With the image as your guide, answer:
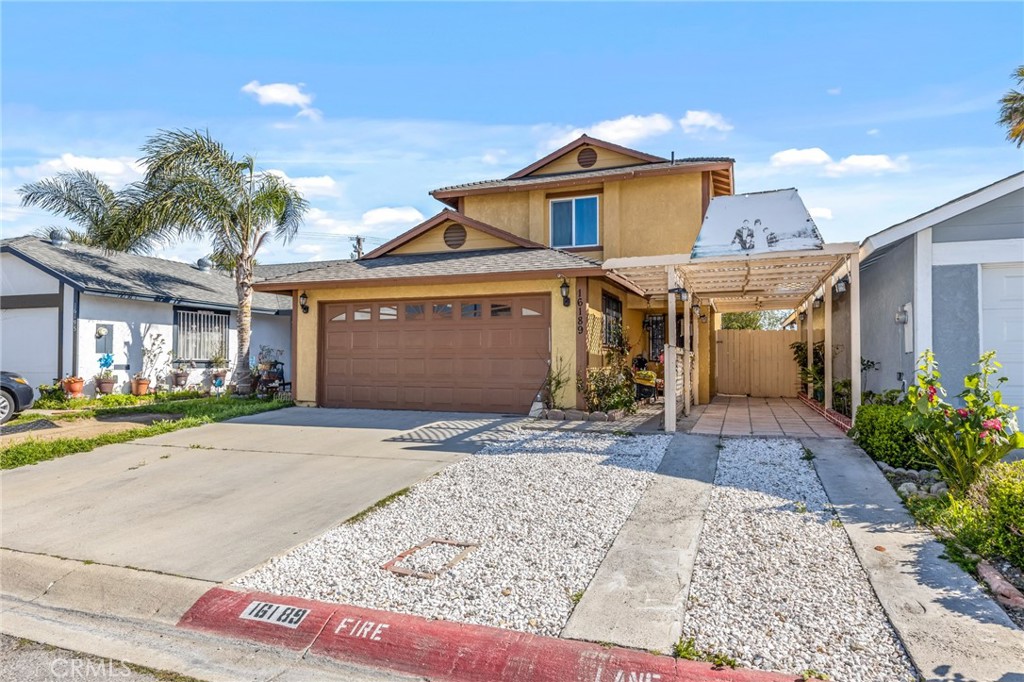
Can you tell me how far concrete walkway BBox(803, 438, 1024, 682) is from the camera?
2.84 m

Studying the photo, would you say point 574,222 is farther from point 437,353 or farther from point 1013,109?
point 1013,109

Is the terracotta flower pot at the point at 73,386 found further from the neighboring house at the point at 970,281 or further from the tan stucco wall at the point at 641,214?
the neighboring house at the point at 970,281

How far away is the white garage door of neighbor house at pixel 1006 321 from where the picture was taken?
→ 7.25 metres

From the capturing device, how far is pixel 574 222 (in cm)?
1480

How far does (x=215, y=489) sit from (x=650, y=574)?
4.83m

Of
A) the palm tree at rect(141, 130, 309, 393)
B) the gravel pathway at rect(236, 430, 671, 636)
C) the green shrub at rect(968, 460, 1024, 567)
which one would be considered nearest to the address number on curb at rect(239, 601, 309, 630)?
the gravel pathway at rect(236, 430, 671, 636)

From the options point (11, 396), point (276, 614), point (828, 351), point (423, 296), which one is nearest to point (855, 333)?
point (828, 351)

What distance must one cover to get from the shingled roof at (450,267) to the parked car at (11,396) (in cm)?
518

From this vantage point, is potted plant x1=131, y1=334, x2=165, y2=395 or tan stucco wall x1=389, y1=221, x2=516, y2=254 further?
potted plant x1=131, y1=334, x2=165, y2=395

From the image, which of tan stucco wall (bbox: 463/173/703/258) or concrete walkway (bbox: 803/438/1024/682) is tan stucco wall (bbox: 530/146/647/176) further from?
concrete walkway (bbox: 803/438/1024/682)

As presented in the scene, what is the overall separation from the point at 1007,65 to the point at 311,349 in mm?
17718

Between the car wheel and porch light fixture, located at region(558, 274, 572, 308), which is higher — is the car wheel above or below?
below

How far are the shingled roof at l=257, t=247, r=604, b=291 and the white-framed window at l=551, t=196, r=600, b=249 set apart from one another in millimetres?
2379

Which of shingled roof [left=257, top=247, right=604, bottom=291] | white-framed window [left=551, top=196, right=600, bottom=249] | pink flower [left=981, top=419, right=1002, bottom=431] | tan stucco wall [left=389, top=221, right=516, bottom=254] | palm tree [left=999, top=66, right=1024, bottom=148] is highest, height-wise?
palm tree [left=999, top=66, right=1024, bottom=148]
